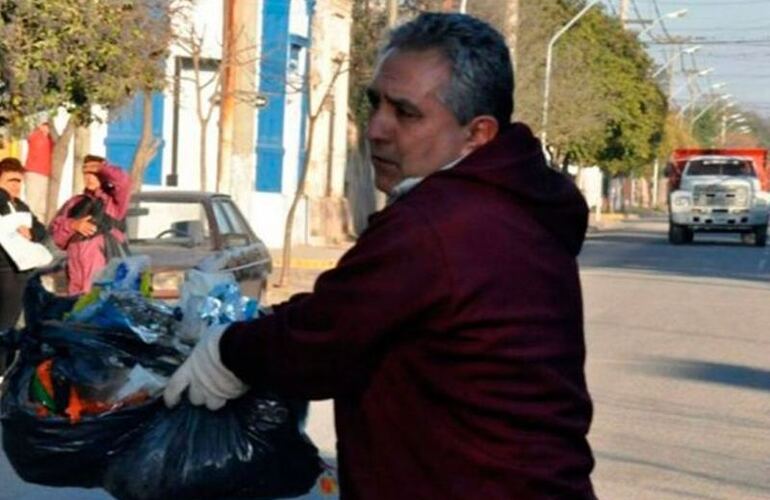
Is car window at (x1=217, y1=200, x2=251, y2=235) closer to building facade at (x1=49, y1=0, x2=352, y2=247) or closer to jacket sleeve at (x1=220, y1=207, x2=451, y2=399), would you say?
building facade at (x1=49, y1=0, x2=352, y2=247)

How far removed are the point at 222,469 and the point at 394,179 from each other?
951 mm

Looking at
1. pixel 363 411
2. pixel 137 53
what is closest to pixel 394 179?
pixel 363 411

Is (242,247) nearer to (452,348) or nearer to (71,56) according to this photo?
(71,56)

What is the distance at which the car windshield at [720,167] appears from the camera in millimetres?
47594

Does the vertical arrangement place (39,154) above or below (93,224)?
above

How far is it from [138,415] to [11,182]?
1038 cm

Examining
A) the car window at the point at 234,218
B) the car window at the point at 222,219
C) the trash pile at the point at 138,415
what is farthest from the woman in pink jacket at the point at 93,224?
the trash pile at the point at 138,415

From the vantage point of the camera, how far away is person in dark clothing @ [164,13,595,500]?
3.24 meters

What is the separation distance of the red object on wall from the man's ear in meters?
21.4

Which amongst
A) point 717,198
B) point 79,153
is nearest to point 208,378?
point 79,153

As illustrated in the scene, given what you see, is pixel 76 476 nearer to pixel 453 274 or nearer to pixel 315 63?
pixel 453 274

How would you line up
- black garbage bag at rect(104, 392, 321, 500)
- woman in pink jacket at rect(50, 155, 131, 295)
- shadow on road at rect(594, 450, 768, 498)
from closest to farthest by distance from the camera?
black garbage bag at rect(104, 392, 321, 500)
shadow on road at rect(594, 450, 768, 498)
woman in pink jacket at rect(50, 155, 131, 295)

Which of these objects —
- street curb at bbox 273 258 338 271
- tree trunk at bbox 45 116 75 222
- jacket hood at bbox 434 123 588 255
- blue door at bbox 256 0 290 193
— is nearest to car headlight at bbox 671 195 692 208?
blue door at bbox 256 0 290 193

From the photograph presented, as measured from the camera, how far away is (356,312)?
3262 millimetres
